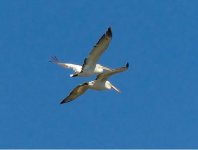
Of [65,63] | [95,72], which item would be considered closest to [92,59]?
Answer: [95,72]

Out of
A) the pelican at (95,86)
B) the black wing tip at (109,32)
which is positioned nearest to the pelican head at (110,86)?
the pelican at (95,86)

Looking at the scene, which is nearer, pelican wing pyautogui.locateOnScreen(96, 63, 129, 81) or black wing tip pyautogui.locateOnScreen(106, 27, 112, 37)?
pelican wing pyautogui.locateOnScreen(96, 63, 129, 81)

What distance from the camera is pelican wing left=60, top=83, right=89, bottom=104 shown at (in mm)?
37737

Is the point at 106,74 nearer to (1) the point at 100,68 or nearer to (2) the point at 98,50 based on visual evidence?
(2) the point at 98,50

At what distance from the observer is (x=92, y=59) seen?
37.6 metres

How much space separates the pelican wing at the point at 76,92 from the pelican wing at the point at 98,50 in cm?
64

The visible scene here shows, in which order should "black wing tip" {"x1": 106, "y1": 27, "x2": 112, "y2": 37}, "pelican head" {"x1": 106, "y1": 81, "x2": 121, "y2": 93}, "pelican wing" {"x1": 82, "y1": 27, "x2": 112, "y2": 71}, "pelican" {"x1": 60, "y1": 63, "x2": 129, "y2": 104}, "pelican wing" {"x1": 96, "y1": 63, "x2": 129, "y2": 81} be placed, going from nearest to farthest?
"pelican wing" {"x1": 96, "y1": 63, "x2": 129, "y2": 81} → "black wing tip" {"x1": 106, "y1": 27, "x2": 112, "y2": 37} → "pelican wing" {"x1": 82, "y1": 27, "x2": 112, "y2": 71} → "pelican" {"x1": 60, "y1": 63, "x2": 129, "y2": 104} → "pelican head" {"x1": 106, "y1": 81, "x2": 121, "y2": 93}

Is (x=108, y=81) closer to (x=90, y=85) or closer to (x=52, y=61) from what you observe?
(x=90, y=85)

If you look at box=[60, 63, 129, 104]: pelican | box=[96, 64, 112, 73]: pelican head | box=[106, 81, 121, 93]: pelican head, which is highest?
box=[96, 64, 112, 73]: pelican head

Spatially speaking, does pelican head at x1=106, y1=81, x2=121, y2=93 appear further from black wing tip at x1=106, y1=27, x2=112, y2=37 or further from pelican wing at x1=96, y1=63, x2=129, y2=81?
black wing tip at x1=106, y1=27, x2=112, y2=37

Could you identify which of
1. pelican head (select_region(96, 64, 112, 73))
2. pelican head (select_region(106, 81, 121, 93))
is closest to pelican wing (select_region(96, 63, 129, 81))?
pelican head (select_region(106, 81, 121, 93))

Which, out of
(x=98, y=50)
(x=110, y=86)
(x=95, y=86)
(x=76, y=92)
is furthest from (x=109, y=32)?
(x=76, y=92)

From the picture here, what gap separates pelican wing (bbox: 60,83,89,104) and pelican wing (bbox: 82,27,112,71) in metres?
0.64

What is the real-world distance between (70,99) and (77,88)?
2.08 feet
